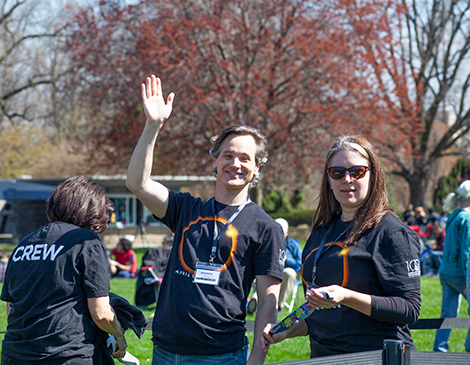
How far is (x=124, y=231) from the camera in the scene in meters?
24.2

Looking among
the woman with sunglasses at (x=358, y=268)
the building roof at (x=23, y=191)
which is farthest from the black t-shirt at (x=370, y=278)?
the building roof at (x=23, y=191)

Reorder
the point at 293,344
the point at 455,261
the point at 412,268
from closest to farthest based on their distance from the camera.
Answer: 1. the point at 412,268
2. the point at 455,261
3. the point at 293,344

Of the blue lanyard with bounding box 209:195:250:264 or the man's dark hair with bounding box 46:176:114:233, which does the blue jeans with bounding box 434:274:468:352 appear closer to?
the blue lanyard with bounding box 209:195:250:264

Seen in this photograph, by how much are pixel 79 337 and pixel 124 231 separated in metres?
22.2

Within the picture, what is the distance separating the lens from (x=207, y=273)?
2.45 metres

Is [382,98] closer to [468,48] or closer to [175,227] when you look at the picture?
[468,48]

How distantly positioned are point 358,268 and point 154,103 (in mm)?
1318

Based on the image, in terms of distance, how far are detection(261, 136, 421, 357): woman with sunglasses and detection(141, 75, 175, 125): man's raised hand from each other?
94 cm

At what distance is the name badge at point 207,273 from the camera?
8.00 ft

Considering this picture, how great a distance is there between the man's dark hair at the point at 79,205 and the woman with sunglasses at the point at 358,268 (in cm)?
112

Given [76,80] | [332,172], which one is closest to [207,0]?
[76,80]

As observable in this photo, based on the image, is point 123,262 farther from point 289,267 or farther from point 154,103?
point 154,103

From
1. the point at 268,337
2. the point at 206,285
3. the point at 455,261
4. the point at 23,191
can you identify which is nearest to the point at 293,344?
the point at 455,261

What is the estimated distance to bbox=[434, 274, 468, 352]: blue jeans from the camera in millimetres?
5539
